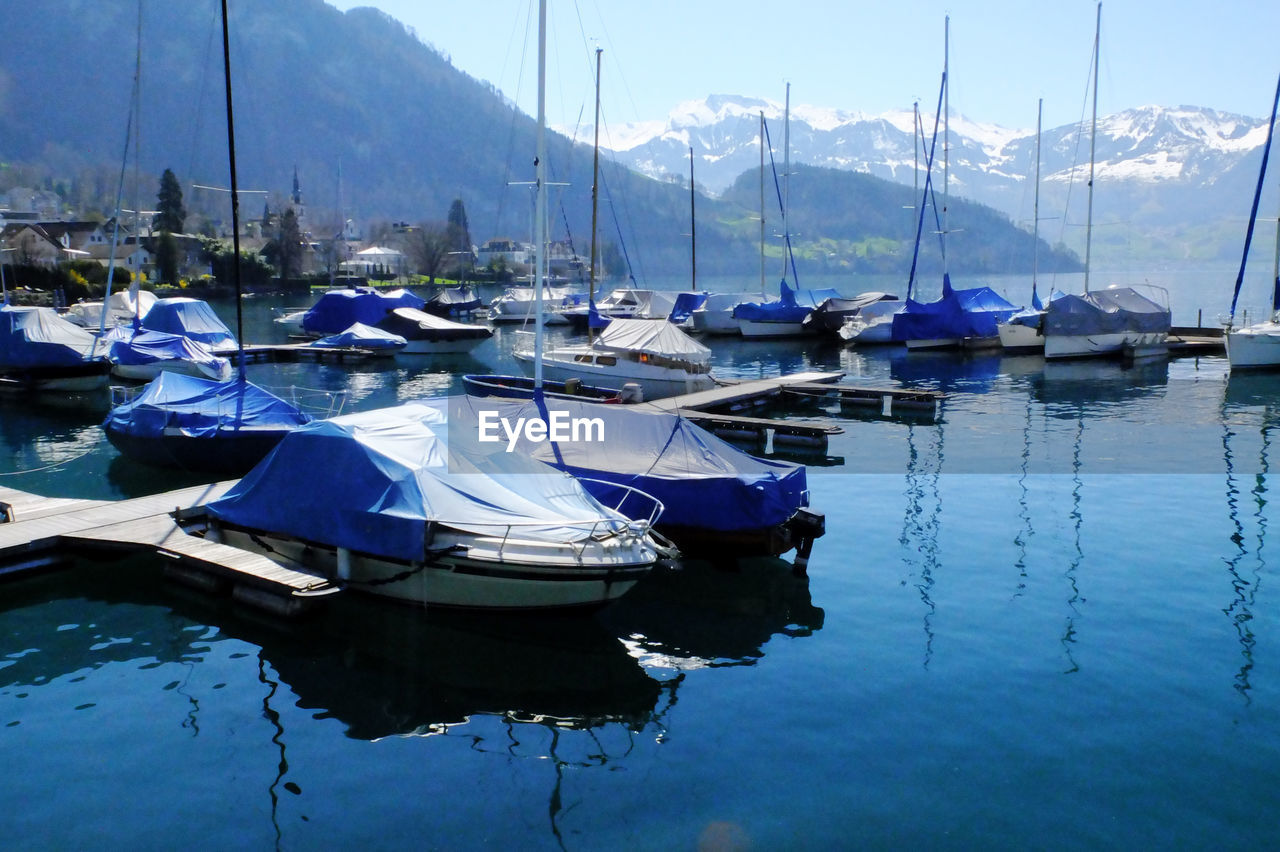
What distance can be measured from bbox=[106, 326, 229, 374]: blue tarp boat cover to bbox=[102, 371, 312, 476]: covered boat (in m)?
19.7

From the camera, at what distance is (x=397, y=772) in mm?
11859

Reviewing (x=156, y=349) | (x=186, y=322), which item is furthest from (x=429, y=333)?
(x=156, y=349)

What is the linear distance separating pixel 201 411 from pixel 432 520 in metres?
14.7

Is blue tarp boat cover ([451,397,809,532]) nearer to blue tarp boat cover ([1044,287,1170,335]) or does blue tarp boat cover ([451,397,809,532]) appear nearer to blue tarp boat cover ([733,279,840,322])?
blue tarp boat cover ([1044,287,1170,335])

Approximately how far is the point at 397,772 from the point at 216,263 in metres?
163

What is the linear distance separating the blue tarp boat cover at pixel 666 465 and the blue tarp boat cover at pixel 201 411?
358 inches

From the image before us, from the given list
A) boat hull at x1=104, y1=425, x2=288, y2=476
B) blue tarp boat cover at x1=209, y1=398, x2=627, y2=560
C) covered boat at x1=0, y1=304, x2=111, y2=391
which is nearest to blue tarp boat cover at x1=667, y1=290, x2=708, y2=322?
covered boat at x1=0, y1=304, x2=111, y2=391

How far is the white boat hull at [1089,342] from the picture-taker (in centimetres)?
5928

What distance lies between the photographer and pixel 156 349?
48.2m

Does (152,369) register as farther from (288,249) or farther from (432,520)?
(288,249)

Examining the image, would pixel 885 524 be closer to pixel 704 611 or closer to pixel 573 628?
pixel 704 611

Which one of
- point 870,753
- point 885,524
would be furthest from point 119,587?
point 885,524

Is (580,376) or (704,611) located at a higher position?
(580,376)

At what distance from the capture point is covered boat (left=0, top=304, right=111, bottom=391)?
43.9 meters
